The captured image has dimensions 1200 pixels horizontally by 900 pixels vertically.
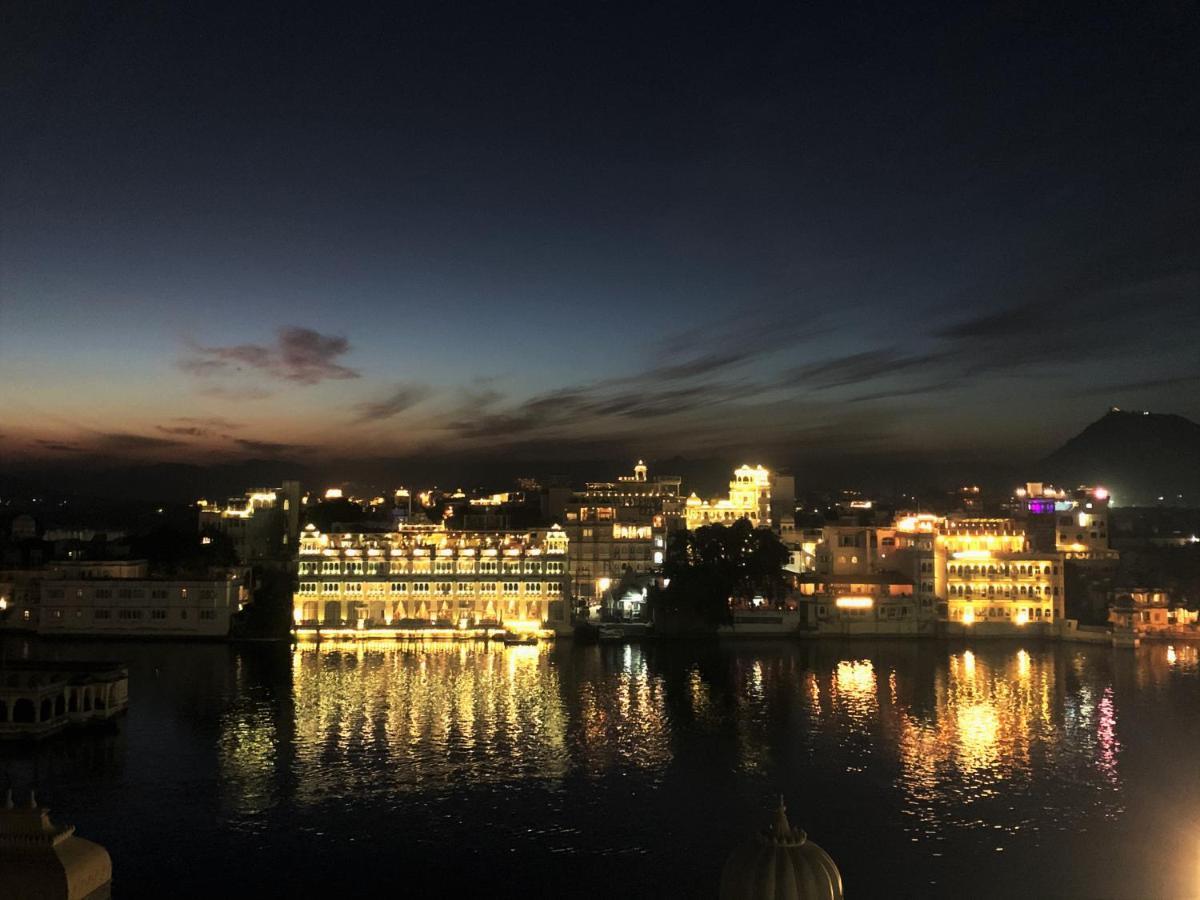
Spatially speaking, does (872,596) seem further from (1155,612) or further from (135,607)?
(135,607)

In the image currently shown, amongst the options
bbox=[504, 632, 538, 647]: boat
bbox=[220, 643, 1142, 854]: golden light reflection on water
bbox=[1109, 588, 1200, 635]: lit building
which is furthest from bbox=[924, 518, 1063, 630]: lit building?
bbox=[504, 632, 538, 647]: boat

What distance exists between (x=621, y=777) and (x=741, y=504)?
112 feet

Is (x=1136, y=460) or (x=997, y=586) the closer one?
(x=997, y=586)

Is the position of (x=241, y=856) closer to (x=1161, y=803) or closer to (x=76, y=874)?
(x=76, y=874)

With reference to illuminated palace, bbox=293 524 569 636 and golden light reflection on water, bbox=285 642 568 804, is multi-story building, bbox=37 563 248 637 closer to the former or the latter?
illuminated palace, bbox=293 524 569 636

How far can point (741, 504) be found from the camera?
52.4 metres

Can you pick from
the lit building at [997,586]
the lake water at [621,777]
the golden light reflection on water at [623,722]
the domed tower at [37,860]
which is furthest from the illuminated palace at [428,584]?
the domed tower at [37,860]

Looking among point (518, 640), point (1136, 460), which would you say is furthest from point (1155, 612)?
point (1136, 460)

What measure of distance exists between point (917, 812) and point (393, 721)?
490 inches

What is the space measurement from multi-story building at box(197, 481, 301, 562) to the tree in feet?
72.7

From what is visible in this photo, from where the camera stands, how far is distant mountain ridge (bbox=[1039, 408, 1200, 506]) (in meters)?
A: 104

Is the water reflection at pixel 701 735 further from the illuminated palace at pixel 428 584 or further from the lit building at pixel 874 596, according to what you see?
the illuminated palace at pixel 428 584

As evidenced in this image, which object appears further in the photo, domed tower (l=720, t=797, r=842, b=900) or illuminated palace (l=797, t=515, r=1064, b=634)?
illuminated palace (l=797, t=515, r=1064, b=634)

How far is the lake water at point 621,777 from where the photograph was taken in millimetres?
14711
